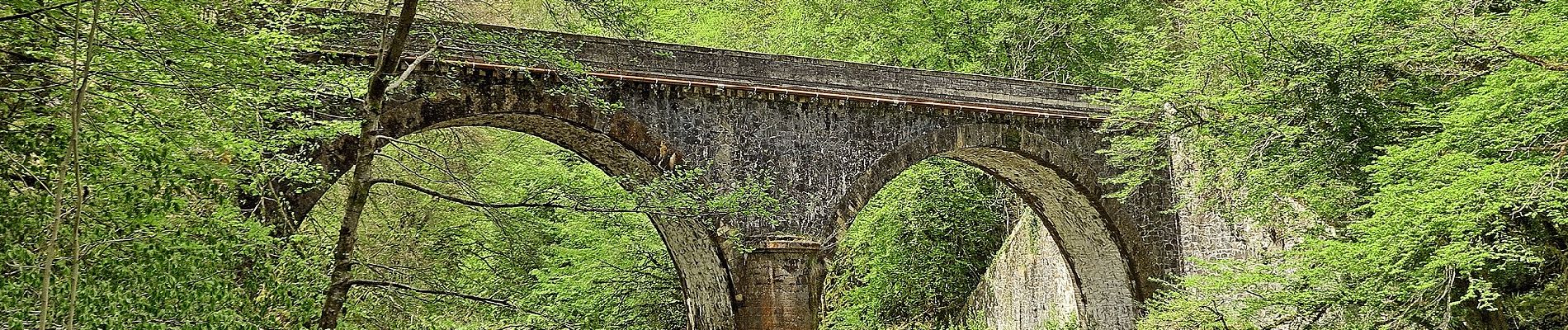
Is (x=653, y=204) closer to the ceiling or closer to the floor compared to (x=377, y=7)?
closer to the floor

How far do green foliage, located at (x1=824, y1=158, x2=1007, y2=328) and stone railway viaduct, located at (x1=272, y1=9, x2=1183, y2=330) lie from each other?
3.81 m

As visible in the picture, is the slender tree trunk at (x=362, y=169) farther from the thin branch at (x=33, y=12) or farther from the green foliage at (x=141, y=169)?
the thin branch at (x=33, y=12)

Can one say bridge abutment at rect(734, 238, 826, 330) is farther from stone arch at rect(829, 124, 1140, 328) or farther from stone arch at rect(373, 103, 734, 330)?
stone arch at rect(829, 124, 1140, 328)

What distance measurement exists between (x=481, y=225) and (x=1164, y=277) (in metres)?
7.25

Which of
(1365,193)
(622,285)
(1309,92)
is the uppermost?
(1309,92)

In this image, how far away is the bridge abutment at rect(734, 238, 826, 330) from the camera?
10.5 metres

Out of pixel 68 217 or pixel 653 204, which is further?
pixel 653 204

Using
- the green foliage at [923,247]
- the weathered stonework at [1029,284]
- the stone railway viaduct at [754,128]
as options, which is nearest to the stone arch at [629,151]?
the stone railway viaduct at [754,128]

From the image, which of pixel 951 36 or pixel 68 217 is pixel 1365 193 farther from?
pixel 68 217

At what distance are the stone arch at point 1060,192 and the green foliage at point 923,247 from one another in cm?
250

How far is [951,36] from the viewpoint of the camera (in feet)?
58.1

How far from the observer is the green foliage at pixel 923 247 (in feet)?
56.0

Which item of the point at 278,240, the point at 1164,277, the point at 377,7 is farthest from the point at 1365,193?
the point at 278,240

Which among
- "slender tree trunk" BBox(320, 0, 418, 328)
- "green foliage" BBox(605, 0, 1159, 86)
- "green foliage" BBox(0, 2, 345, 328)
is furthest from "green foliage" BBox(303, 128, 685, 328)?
"green foliage" BBox(605, 0, 1159, 86)
